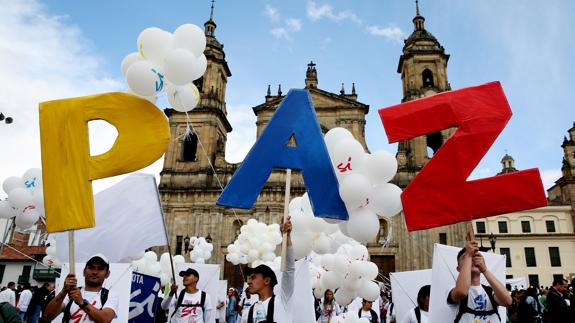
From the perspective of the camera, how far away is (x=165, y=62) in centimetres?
473

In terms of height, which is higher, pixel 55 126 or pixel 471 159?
pixel 55 126

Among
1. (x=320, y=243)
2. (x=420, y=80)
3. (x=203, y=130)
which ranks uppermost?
(x=420, y=80)

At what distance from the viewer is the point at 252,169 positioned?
4488 millimetres

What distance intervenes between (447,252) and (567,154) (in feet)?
129

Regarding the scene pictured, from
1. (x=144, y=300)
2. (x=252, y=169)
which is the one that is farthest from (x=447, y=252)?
(x=144, y=300)

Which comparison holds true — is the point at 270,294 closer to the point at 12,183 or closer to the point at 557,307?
the point at 12,183

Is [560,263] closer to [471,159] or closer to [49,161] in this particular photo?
[471,159]

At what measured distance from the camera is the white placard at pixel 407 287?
24.0 ft

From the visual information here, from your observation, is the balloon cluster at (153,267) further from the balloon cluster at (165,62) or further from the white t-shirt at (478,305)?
the white t-shirt at (478,305)

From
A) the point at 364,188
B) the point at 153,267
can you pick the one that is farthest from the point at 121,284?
the point at 153,267

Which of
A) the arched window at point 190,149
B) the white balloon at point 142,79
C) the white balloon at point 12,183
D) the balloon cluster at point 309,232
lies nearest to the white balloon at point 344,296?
the balloon cluster at point 309,232

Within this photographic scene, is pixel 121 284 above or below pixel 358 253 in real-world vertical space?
below

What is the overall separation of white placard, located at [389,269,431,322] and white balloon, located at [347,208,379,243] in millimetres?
3184

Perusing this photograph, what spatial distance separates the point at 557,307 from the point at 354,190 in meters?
6.90
